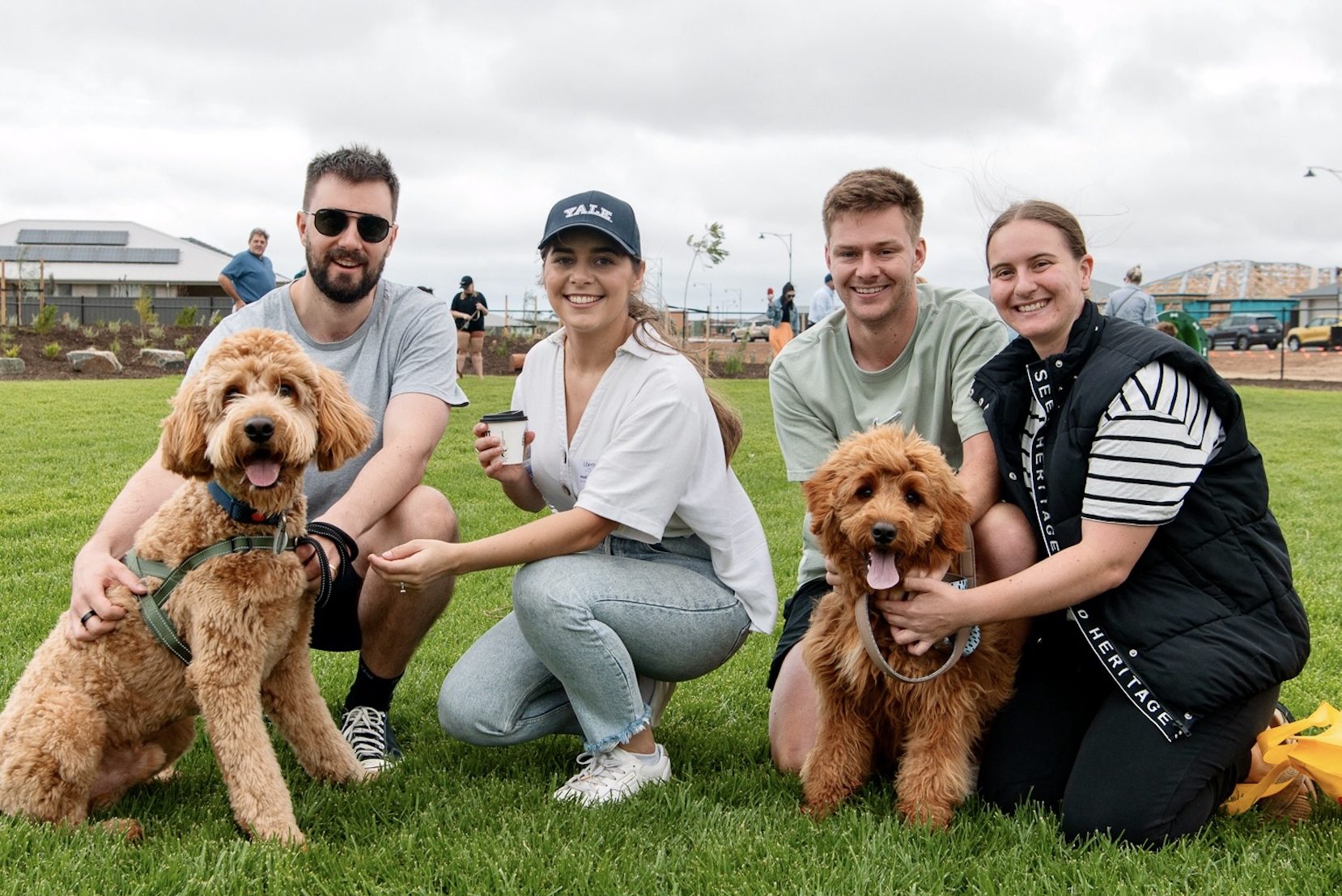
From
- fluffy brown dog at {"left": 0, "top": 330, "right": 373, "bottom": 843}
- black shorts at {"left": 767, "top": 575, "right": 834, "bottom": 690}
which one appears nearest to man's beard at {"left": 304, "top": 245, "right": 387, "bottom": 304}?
fluffy brown dog at {"left": 0, "top": 330, "right": 373, "bottom": 843}

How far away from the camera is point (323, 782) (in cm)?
354

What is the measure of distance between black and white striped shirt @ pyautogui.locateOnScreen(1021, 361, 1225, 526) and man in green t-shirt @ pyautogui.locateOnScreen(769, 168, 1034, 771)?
45cm

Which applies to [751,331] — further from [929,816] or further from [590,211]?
[929,816]

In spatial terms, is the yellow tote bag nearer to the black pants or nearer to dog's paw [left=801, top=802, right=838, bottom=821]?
the black pants

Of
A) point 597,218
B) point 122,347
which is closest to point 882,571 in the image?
point 597,218

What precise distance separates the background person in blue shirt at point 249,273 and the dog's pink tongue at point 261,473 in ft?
37.8

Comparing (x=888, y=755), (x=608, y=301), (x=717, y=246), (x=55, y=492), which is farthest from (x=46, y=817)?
(x=717, y=246)

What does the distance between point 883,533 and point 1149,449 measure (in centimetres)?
79

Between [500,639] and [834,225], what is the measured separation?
1982 mm

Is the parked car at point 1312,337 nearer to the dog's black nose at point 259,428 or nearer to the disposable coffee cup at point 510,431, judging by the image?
the disposable coffee cup at point 510,431

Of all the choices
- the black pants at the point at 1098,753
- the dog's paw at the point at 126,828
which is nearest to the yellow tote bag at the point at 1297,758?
the black pants at the point at 1098,753

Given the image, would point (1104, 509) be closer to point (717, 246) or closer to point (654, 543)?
point (654, 543)

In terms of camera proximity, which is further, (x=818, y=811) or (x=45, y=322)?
(x=45, y=322)

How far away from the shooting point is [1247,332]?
41.9 m
